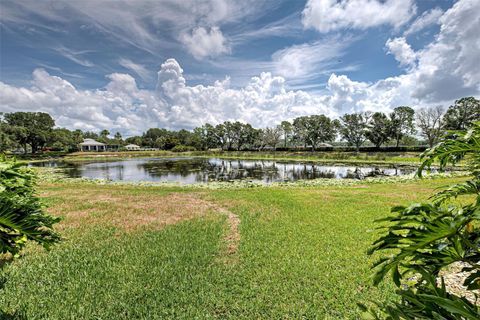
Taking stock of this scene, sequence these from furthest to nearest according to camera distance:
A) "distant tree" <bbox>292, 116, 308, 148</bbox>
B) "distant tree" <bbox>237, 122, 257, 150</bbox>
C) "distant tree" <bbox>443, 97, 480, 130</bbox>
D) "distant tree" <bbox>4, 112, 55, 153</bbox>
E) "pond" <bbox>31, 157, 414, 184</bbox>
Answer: "distant tree" <bbox>237, 122, 257, 150</bbox>
"distant tree" <bbox>292, 116, 308, 148</bbox>
"distant tree" <bbox>4, 112, 55, 153</bbox>
"distant tree" <bbox>443, 97, 480, 130</bbox>
"pond" <bbox>31, 157, 414, 184</bbox>

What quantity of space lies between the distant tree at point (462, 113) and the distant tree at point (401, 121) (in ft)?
29.3

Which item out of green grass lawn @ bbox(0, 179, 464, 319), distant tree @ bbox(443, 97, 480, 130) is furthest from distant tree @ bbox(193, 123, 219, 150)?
green grass lawn @ bbox(0, 179, 464, 319)

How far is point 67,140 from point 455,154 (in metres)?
112

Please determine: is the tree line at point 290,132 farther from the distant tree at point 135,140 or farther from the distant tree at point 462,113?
the distant tree at point 135,140

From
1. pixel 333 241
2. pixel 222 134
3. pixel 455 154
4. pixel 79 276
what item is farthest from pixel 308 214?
pixel 222 134

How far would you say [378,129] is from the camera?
76.7 m

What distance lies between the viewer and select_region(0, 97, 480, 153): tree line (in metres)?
63.6

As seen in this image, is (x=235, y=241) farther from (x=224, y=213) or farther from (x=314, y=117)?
(x=314, y=117)

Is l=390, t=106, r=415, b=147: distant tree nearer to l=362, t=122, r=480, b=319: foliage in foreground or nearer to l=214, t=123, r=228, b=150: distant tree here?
l=214, t=123, r=228, b=150: distant tree

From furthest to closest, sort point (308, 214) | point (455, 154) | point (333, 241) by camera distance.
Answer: point (308, 214) → point (333, 241) → point (455, 154)

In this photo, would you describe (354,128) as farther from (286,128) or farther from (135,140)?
(135,140)

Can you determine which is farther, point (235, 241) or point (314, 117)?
point (314, 117)

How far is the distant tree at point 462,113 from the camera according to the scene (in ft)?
196

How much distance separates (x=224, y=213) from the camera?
12289mm
